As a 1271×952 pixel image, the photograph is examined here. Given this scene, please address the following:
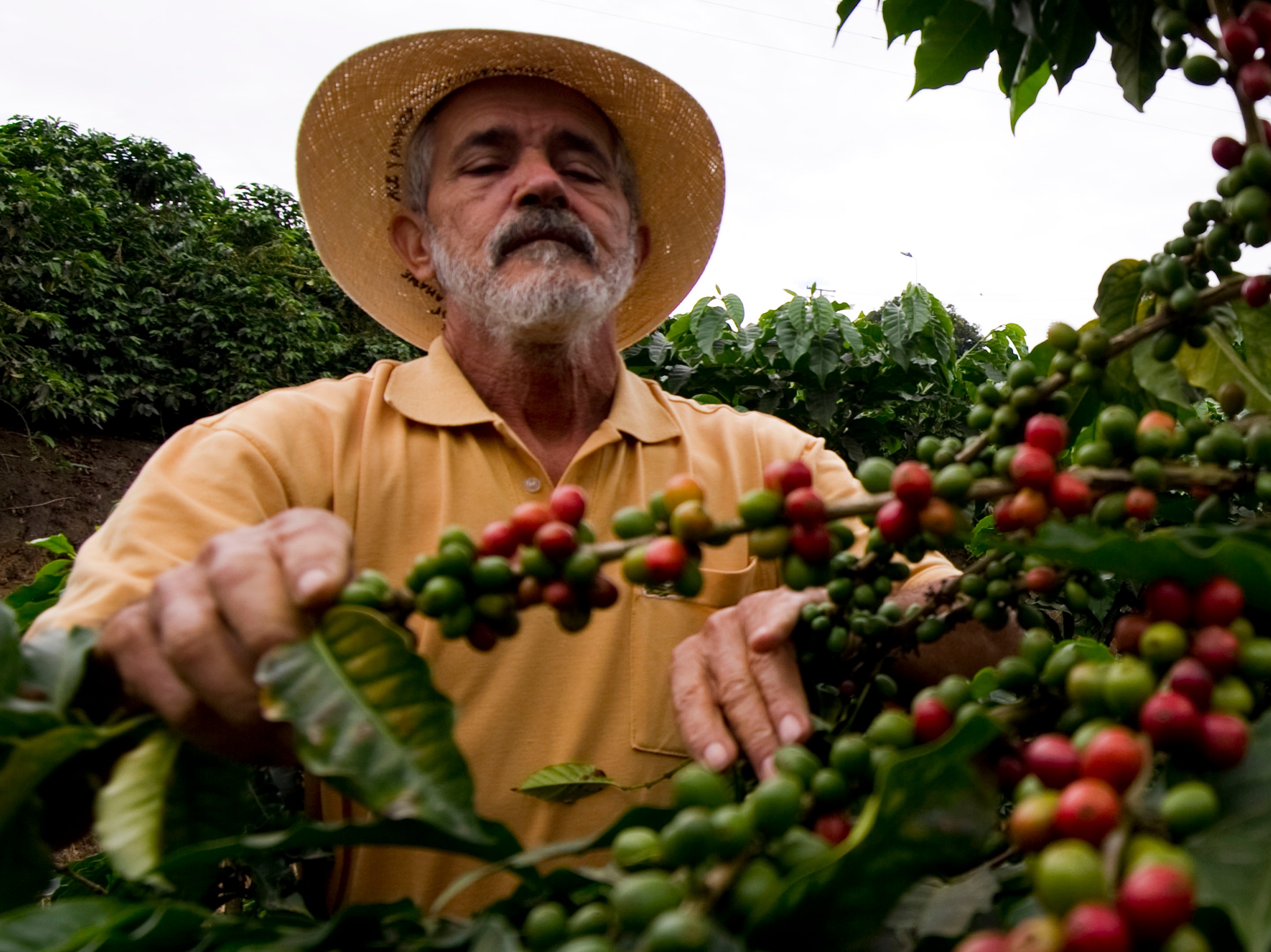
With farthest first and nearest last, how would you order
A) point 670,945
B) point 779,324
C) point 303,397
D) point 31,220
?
point 31,220 → point 779,324 → point 303,397 → point 670,945

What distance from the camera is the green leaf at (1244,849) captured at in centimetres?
43

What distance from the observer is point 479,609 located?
677mm

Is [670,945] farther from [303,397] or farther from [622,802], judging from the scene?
[303,397]

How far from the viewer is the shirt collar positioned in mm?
2137

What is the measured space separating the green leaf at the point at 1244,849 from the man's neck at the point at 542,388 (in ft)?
6.02

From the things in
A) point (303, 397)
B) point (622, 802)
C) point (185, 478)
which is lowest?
point (622, 802)

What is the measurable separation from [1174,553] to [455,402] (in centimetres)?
178

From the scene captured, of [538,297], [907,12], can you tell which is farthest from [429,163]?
[907,12]

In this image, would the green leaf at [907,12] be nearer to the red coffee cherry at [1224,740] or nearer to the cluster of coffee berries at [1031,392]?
the cluster of coffee berries at [1031,392]

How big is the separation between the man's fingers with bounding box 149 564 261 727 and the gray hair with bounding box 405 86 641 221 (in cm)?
208

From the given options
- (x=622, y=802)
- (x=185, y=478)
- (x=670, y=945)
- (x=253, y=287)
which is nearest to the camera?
(x=670, y=945)

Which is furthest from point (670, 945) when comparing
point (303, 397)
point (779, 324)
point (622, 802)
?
point (779, 324)

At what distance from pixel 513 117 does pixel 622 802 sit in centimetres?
167

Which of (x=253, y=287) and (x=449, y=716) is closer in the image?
(x=449, y=716)
